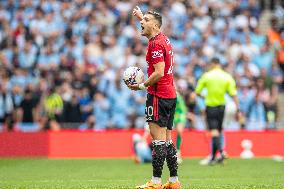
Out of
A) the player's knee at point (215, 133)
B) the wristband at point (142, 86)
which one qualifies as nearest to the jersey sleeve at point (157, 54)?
the wristband at point (142, 86)

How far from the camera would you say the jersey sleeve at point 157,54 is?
11570mm

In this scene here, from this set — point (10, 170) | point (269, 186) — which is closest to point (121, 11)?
point (10, 170)

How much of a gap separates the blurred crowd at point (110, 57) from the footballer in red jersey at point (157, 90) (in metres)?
11.2

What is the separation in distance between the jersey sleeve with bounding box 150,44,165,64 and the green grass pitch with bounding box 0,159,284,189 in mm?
2252

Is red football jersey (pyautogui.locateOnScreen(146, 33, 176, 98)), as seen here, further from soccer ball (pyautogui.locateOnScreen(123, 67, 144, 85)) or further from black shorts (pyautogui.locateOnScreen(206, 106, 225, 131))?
black shorts (pyautogui.locateOnScreen(206, 106, 225, 131))

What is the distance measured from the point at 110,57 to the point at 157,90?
49.5 ft

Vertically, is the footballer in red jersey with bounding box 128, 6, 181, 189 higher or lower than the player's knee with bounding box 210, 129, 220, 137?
higher

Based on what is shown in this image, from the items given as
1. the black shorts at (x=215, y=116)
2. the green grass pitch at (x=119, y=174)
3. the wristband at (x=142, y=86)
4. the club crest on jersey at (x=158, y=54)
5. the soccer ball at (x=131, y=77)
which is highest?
the club crest on jersey at (x=158, y=54)

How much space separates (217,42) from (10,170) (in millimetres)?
12106

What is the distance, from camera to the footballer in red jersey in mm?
11602

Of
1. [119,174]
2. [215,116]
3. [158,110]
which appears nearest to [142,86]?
[158,110]

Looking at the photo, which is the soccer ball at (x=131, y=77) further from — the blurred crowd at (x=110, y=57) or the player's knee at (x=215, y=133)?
the blurred crowd at (x=110, y=57)

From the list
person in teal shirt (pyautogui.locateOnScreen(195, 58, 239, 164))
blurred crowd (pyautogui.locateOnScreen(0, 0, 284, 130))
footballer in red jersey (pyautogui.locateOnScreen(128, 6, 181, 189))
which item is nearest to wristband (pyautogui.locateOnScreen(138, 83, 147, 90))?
footballer in red jersey (pyautogui.locateOnScreen(128, 6, 181, 189))

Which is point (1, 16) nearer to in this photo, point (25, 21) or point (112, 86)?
point (25, 21)
